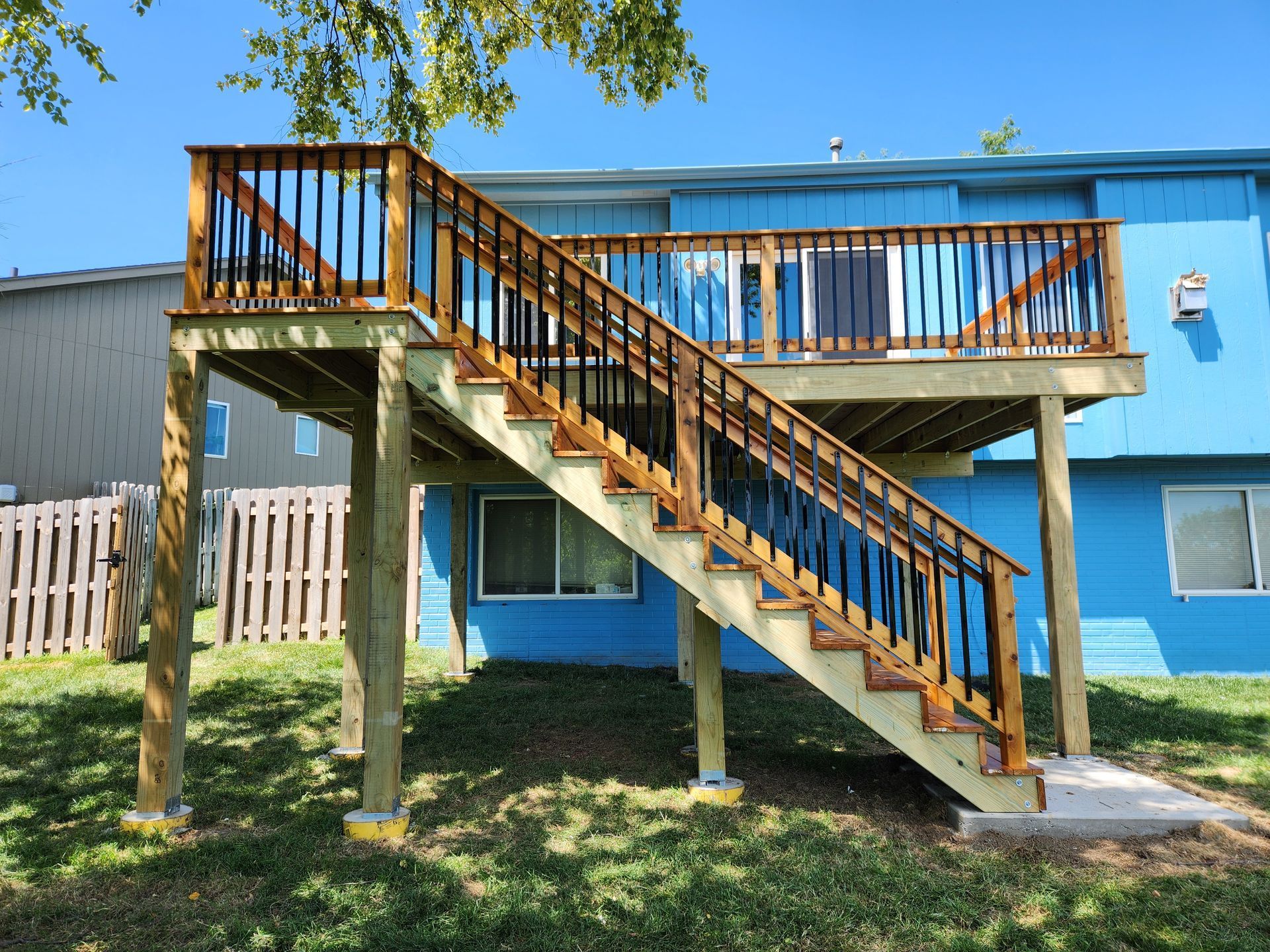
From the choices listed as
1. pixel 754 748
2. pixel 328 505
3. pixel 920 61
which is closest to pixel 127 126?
pixel 328 505

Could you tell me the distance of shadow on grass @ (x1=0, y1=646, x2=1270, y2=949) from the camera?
117 inches

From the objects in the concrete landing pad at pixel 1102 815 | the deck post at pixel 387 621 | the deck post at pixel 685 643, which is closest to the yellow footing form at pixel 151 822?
the deck post at pixel 387 621

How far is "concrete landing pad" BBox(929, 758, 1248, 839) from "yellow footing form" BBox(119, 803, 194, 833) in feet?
13.6

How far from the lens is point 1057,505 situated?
557 cm

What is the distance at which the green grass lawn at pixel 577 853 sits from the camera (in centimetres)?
299

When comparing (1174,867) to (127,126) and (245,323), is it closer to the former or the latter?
(245,323)

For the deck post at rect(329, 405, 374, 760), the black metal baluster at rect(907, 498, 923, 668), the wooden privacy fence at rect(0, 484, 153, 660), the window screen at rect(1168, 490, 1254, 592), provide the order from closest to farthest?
the black metal baluster at rect(907, 498, 923, 668) → the deck post at rect(329, 405, 374, 760) → the wooden privacy fence at rect(0, 484, 153, 660) → the window screen at rect(1168, 490, 1254, 592)

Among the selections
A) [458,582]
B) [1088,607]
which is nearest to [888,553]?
[458,582]

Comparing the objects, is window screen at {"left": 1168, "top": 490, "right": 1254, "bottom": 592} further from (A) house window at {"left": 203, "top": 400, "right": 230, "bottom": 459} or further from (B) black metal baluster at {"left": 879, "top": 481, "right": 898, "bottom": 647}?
(A) house window at {"left": 203, "top": 400, "right": 230, "bottom": 459}

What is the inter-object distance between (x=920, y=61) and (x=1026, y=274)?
1351 cm

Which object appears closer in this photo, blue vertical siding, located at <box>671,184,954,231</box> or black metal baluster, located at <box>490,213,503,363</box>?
black metal baluster, located at <box>490,213,503,363</box>

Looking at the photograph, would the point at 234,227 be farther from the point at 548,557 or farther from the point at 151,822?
the point at 548,557

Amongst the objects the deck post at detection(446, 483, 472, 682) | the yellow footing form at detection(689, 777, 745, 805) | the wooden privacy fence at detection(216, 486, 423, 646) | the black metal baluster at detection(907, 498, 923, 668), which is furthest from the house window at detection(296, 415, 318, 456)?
the black metal baluster at detection(907, 498, 923, 668)

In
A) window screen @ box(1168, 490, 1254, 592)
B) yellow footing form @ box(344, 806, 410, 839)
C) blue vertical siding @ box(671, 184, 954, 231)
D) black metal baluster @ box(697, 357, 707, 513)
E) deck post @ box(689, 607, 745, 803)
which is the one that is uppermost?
blue vertical siding @ box(671, 184, 954, 231)
